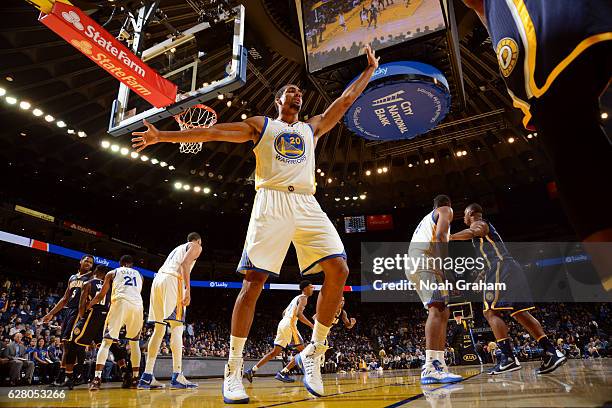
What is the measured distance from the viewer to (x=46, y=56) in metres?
11.2

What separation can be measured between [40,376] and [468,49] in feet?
42.2

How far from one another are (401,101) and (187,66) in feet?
13.7

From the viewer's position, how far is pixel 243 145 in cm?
1655

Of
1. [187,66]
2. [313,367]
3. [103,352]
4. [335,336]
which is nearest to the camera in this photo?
[313,367]

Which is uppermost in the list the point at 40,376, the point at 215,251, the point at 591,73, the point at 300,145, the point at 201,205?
the point at 201,205

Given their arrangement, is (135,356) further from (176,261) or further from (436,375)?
(436,375)

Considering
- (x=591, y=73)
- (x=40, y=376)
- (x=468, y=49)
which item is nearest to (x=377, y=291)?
(x=468, y=49)

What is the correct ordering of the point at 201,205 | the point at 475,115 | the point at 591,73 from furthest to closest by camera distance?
the point at 201,205
the point at 475,115
the point at 591,73

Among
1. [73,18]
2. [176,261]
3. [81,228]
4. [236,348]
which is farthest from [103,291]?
[81,228]

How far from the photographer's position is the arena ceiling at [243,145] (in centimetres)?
987

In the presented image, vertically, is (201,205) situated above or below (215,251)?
above

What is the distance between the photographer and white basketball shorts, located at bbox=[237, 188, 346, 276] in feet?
8.68

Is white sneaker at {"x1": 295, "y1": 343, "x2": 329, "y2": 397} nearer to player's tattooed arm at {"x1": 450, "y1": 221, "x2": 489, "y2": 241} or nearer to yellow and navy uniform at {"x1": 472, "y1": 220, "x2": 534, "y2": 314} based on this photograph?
player's tattooed arm at {"x1": 450, "y1": 221, "x2": 489, "y2": 241}

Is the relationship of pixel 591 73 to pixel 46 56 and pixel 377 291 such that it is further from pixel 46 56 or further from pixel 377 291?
pixel 377 291
